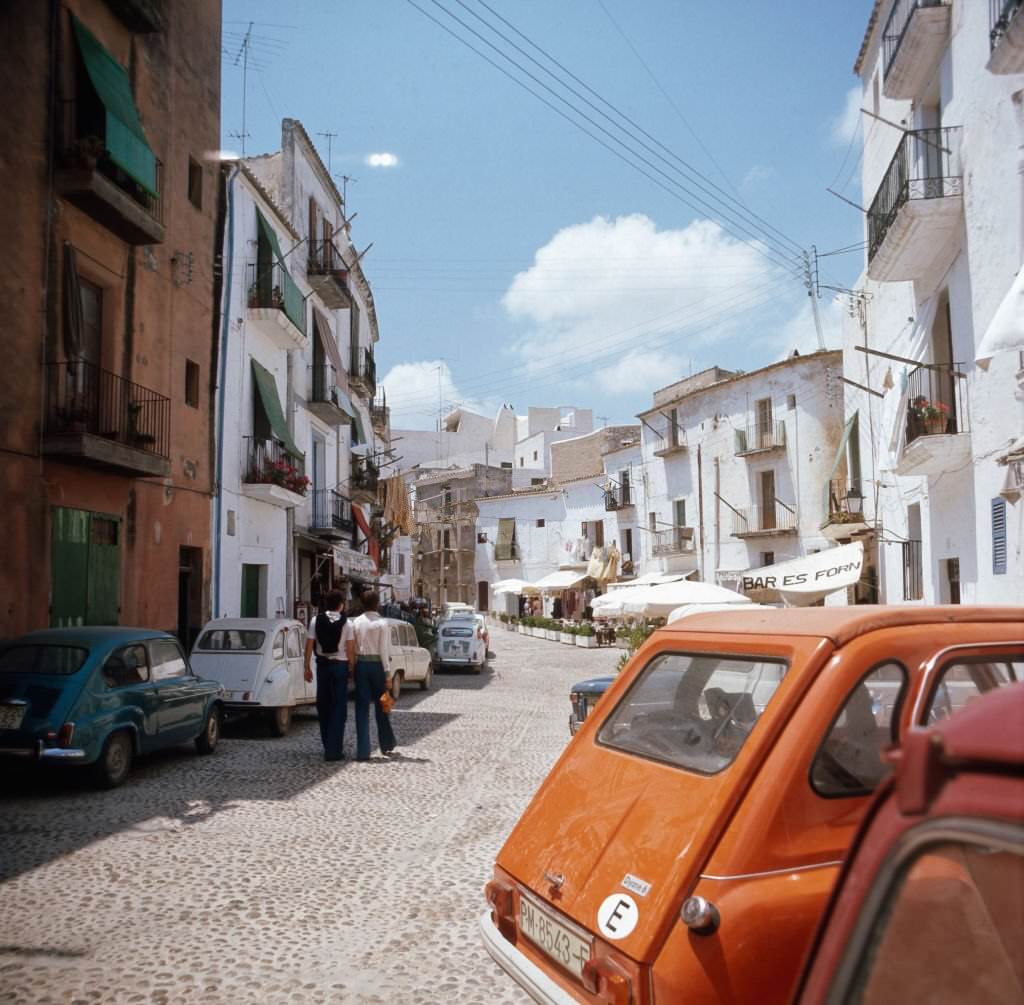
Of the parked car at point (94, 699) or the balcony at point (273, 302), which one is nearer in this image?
the parked car at point (94, 699)

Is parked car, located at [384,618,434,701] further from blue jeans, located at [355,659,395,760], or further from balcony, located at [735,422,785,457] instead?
balcony, located at [735,422,785,457]

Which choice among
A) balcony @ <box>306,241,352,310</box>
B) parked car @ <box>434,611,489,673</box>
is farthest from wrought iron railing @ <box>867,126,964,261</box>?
balcony @ <box>306,241,352,310</box>

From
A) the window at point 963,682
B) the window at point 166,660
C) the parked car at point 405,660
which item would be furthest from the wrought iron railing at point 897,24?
the window at point 963,682

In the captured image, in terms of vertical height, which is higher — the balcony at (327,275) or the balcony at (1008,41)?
the balcony at (327,275)

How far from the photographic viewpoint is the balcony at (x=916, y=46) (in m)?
13.8

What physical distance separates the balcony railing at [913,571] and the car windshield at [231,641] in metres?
10.4

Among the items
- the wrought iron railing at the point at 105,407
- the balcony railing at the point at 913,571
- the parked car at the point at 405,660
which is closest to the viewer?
the wrought iron railing at the point at 105,407

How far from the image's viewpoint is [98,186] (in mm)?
13164

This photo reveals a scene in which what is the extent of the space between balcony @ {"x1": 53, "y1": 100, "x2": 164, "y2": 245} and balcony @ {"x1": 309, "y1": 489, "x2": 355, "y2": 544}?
36.9ft

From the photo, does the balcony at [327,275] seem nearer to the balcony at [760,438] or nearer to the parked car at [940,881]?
the balcony at [760,438]

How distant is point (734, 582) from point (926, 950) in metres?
34.9

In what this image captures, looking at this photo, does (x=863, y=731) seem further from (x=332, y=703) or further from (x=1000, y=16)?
(x=1000, y=16)

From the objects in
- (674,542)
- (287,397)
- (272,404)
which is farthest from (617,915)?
(674,542)

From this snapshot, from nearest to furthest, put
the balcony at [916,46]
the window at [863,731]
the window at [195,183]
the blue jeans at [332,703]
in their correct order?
the window at [863,731] < the blue jeans at [332,703] < the balcony at [916,46] < the window at [195,183]
